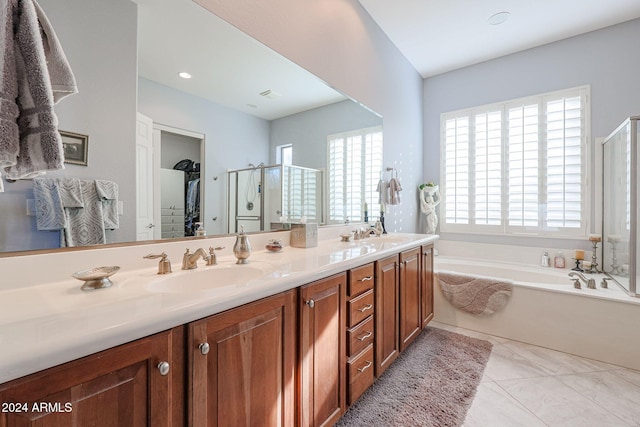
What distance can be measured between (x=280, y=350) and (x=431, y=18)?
305cm

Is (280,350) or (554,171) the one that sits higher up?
(554,171)

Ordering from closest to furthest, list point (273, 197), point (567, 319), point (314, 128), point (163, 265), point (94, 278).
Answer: point (94, 278) < point (163, 265) < point (273, 197) < point (314, 128) < point (567, 319)

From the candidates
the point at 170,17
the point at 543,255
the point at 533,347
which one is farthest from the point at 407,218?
the point at 170,17

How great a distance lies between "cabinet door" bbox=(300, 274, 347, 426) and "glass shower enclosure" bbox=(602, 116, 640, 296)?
2339mm

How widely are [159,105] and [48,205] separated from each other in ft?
1.83

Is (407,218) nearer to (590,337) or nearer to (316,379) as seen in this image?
(590,337)

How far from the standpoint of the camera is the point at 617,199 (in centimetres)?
248

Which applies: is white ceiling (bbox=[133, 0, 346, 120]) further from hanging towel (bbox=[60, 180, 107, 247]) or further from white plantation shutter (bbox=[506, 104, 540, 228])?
white plantation shutter (bbox=[506, 104, 540, 228])

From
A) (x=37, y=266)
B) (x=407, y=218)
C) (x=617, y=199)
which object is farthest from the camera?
(x=407, y=218)

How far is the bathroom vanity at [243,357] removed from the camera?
56 cm

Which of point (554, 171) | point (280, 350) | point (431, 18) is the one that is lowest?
point (280, 350)

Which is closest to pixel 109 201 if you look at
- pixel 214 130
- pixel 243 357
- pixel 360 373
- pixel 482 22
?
pixel 214 130

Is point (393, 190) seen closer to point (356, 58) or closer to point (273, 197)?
point (356, 58)

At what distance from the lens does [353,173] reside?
2418 millimetres
